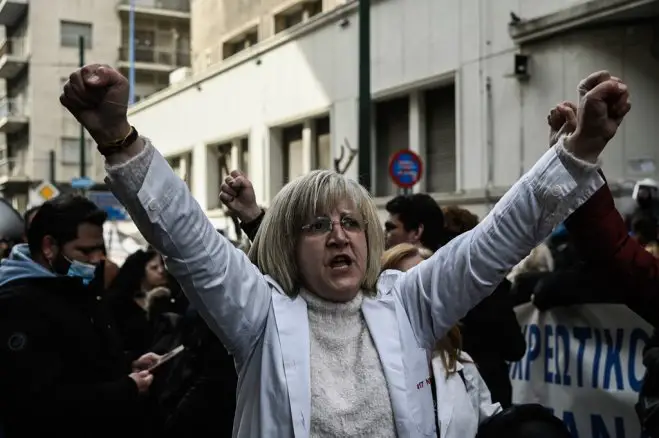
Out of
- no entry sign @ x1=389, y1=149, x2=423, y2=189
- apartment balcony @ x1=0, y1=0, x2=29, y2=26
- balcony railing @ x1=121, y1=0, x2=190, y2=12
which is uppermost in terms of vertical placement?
balcony railing @ x1=121, y1=0, x2=190, y2=12

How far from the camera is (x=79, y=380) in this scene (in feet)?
10.9

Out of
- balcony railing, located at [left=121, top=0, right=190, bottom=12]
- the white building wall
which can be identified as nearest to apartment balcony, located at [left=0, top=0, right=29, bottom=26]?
the white building wall

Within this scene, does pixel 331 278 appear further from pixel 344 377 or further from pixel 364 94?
pixel 364 94

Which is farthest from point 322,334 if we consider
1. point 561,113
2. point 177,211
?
point 561,113

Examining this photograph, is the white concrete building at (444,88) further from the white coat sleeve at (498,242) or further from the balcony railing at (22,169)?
the balcony railing at (22,169)

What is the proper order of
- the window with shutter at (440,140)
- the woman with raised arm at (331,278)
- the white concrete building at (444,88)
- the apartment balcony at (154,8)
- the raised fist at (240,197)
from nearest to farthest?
the woman with raised arm at (331,278)
the raised fist at (240,197)
the white concrete building at (444,88)
the window with shutter at (440,140)
the apartment balcony at (154,8)

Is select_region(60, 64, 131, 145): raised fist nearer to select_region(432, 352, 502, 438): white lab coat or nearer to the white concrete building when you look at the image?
select_region(432, 352, 502, 438): white lab coat

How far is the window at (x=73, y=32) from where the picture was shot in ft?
152

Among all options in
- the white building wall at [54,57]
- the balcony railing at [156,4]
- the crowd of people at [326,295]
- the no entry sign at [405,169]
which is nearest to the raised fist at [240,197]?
the crowd of people at [326,295]

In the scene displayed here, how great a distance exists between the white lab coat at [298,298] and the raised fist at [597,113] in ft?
0.16

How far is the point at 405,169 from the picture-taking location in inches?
497

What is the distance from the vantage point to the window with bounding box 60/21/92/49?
152 feet

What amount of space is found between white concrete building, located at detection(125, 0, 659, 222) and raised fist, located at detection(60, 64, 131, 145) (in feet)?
38.1

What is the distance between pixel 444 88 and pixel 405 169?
4.50 metres
